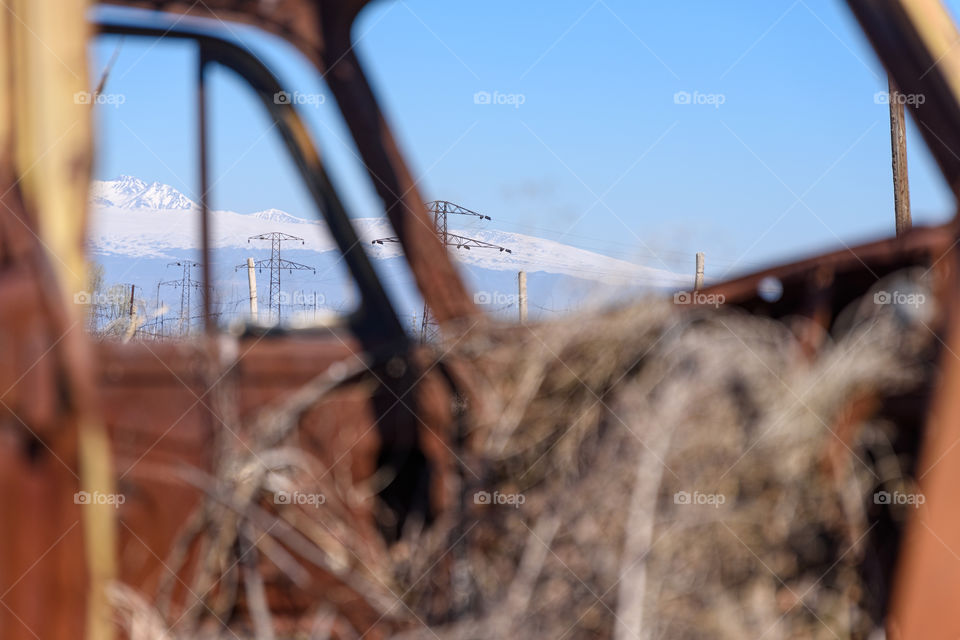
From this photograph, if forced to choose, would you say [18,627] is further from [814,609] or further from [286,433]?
[814,609]

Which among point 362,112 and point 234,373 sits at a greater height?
point 362,112

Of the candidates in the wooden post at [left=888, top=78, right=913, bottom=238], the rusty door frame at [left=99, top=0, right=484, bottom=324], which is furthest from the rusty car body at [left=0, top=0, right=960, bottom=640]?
the wooden post at [left=888, top=78, right=913, bottom=238]

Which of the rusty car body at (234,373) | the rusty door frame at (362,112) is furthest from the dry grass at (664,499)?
the rusty door frame at (362,112)

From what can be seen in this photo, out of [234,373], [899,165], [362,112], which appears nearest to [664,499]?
[234,373]

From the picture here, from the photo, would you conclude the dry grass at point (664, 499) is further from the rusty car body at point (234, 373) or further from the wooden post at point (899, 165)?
the wooden post at point (899, 165)

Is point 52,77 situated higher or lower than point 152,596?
higher

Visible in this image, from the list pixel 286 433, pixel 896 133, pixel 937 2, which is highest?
pixel 896 133

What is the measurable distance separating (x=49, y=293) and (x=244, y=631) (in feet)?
3.55

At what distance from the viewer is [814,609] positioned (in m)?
2.19

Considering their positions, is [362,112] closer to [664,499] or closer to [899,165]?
[664,499]

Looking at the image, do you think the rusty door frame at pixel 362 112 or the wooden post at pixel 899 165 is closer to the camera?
the rusty door frame at pixel 362 112

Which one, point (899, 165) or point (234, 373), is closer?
point (234, 373)

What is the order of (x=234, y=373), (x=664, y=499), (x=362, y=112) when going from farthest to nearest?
(x=362, y=112)
(x=234, y=373)
(x=664, y=499)

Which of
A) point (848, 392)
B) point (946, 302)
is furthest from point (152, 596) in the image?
point (946, 302)
